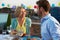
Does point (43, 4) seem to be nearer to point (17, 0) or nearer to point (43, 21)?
point (43, 21)

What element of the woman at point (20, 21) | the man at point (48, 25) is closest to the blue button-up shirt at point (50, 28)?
the man at point (48, 25)

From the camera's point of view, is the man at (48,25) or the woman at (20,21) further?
the woman at (20,21)

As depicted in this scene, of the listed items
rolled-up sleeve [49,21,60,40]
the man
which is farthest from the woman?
rolled-up sleeve [49,21,60,40]

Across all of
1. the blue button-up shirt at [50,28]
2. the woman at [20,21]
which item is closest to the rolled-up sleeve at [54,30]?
the blue button-up shirt at [50,28]

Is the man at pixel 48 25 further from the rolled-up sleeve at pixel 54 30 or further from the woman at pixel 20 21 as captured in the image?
the woman at pixel 20 21

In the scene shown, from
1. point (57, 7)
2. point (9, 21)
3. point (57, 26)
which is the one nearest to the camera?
point (57, 26)

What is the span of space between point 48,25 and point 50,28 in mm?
45

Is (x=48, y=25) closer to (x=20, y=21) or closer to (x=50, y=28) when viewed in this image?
(x=50, y=28)

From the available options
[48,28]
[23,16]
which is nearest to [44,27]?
[48,28]

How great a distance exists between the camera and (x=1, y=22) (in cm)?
354

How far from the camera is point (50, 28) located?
1.82m

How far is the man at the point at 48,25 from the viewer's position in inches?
70.4

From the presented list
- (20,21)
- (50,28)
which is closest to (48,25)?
(50,28)

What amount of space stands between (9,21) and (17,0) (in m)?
1.04
